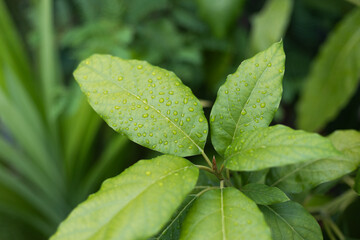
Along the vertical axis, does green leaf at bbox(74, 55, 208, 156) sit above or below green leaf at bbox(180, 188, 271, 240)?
above

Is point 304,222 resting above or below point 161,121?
below

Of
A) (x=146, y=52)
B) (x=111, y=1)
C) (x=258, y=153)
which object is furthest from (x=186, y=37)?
(x=258, y=153)

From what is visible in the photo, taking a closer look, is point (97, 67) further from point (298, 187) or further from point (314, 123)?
point (314, 123)

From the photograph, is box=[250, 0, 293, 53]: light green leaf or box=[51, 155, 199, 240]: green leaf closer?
box=[51, 155, 199, 240]: green leaf

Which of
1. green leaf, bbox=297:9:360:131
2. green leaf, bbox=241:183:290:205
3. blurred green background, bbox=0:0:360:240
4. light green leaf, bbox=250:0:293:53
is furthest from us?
blurred green background, bbox=0:0:360:240

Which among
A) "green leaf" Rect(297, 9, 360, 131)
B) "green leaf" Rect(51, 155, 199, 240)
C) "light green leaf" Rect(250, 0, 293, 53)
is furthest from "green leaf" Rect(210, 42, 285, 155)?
"light green leaf" Rect(250, 0, 293, 53)

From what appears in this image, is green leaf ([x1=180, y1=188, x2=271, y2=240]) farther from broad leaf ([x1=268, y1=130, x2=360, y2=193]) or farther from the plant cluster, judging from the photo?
broad leaf ([x1=268, y1=130, x2=360, y2=193])

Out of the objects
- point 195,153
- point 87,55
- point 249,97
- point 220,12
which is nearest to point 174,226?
point 195,153

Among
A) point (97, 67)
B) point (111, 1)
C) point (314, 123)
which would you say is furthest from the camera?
point (111, 1)
